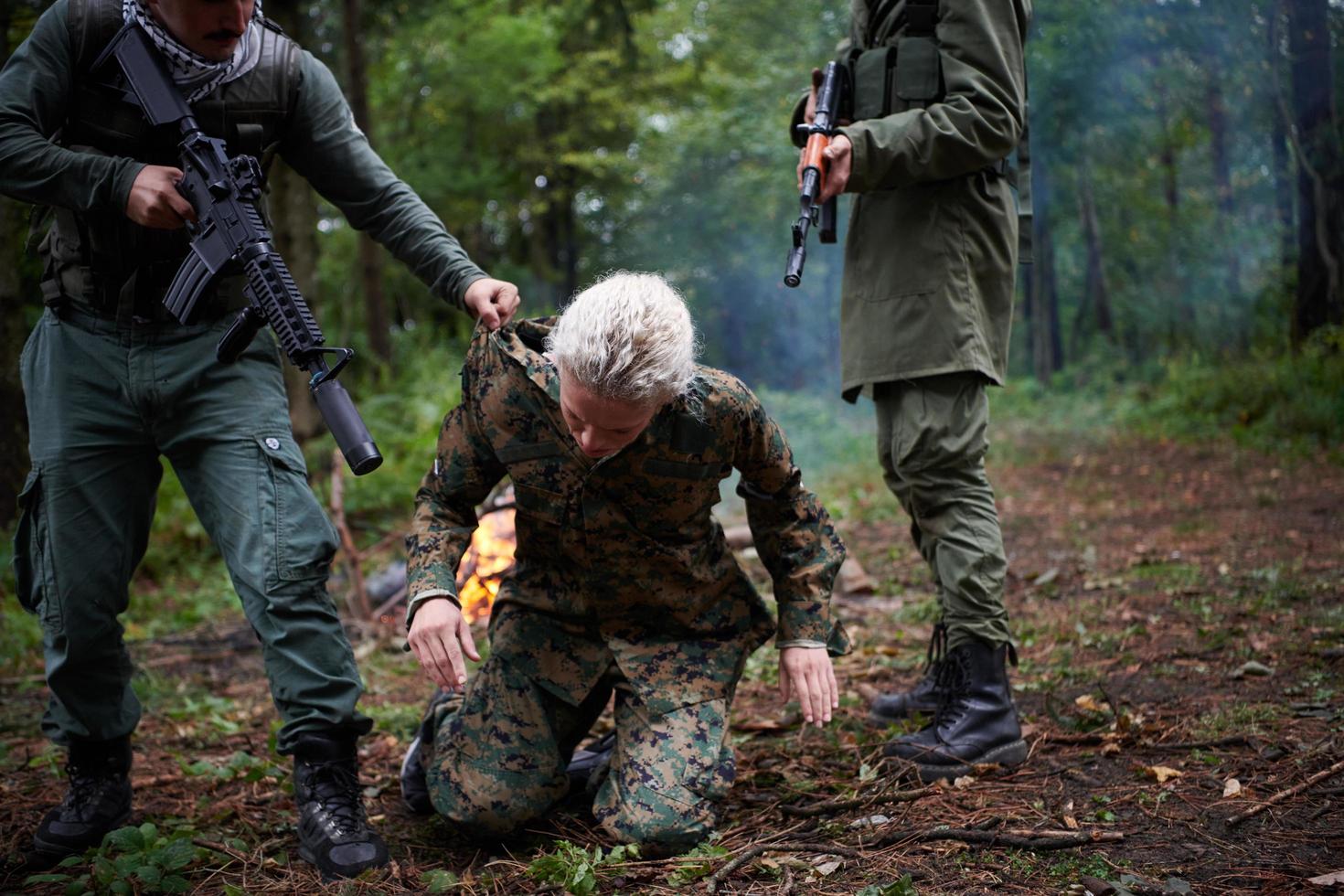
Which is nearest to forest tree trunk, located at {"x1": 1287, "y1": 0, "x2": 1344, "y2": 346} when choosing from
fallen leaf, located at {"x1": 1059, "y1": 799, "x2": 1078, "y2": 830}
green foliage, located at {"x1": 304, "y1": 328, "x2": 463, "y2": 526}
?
green foliage, located at {"x1": 304, "y1": 328, "x2": 463, "y2": 526}

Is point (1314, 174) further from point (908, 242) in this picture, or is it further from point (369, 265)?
point (369, 265)

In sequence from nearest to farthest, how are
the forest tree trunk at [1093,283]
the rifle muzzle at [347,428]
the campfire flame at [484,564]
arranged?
the rifle muzzle at [347,428], the campfire flame at [484,564], the forest tree trunk at [1093,283]

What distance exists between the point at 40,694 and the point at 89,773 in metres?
1.91

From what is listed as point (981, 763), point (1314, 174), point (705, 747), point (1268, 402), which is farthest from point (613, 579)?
point (1314, 174)

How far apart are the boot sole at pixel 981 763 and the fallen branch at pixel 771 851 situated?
508 mm

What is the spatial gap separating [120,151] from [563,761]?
202 centimetres

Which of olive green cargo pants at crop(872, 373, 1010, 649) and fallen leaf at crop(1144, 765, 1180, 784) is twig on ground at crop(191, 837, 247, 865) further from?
fallen leaf at crop(1144, 765, 1180, 784)

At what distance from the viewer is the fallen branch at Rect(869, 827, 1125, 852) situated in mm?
2489

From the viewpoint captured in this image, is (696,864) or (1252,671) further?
(1252,671)

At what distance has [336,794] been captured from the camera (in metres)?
2.73

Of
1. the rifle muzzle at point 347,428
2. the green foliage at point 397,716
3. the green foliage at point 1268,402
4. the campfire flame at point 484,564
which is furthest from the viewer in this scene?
the green foliage at point 1268,402

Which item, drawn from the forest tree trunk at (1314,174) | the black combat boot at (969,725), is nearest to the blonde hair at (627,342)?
the black combat boot at (969,725)

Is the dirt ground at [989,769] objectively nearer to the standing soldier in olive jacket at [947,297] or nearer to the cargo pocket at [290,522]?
the standing soldier in olive jacket at [947,297]

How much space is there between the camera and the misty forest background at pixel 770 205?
31.2 ft
